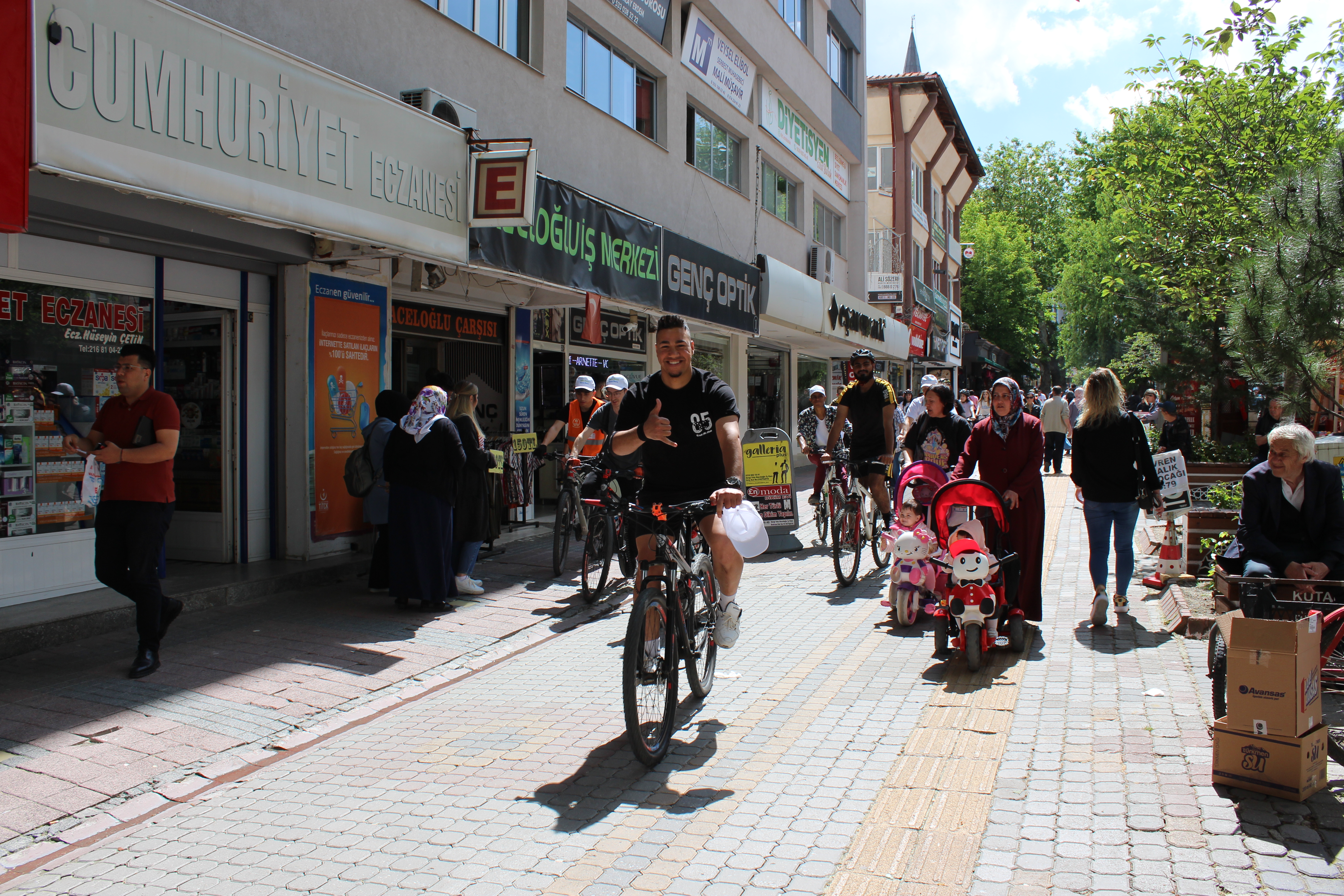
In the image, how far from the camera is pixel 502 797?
4.07 metres

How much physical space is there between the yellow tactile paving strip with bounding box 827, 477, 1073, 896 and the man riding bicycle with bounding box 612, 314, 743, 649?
1277mm

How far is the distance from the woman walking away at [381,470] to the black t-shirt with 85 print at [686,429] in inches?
143

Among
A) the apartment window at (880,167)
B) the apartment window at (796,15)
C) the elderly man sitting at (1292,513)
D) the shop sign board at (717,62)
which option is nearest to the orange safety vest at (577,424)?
the elderly man sitting at (1292,513)

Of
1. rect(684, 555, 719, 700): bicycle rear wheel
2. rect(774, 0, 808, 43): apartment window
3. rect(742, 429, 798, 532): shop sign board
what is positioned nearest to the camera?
rect(684, 555, 719, 700): bicycle rear wheel

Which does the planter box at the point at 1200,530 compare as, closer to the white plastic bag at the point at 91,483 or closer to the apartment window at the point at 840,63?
the white plastic bag at the point at 91,483

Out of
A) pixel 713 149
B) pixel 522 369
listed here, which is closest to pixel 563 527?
pixel 522 369

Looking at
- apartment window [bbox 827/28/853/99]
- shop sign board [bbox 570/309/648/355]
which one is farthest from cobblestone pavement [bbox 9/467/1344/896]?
apartment window [bbox 827/28/853/99]

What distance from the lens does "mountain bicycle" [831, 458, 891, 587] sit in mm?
8641

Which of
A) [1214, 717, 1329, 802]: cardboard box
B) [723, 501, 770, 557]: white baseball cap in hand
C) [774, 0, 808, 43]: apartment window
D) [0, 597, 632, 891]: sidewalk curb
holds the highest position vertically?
[774, 0, 808, 43]: apartment window

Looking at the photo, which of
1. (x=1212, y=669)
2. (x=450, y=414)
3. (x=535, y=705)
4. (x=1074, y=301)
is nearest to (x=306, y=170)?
Answer: (x=450, y=414)

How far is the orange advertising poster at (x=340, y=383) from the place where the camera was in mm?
8781

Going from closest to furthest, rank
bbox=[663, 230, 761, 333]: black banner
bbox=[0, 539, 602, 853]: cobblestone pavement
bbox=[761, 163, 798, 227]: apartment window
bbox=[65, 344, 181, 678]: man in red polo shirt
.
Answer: bbox=[0, 539, 602, 853]: cobblestone pavement
bbox=[65, 344, 181, 678]: man in red polo shirt
bbox=[663, 230, 761, 333]: black banner
bbox=[761, 163, 798, 227]: apartment window

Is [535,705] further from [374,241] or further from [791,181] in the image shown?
[791,181]

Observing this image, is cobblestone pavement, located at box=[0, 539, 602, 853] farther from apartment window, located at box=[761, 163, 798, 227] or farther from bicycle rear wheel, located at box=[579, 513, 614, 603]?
apartment window, located at box=[761, 163, 798, 227]
